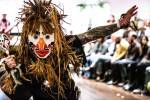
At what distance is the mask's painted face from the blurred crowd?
389 cm

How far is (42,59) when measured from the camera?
115 inches

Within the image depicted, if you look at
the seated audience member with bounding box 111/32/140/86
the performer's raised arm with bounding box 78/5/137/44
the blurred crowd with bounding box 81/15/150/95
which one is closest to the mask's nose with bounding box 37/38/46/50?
the performer's raised arm with bounding box 78/5/137/44

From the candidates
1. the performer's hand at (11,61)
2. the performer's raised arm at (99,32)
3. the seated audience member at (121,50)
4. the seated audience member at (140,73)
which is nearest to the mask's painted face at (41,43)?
the performer's hand at (11,61)

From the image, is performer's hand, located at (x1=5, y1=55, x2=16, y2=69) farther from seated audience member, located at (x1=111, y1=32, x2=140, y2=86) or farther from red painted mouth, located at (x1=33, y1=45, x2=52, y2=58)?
seated audience member, located at (x1=111, y1=32, x2=140, y2=86)

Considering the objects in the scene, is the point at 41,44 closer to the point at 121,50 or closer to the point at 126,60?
the point at 126,60

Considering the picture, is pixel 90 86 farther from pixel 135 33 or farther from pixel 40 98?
pixel 40 98

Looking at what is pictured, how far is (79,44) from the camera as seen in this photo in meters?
3.13

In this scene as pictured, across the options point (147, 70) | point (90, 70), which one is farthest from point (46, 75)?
point (90, 70)

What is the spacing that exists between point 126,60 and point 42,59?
543 centimetres

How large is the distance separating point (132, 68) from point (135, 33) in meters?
0.60

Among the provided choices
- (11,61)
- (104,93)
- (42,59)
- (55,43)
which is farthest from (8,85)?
(104,93)

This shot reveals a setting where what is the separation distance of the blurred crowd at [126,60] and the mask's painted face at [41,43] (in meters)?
3.89

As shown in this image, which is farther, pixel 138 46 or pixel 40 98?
pixel 138 46

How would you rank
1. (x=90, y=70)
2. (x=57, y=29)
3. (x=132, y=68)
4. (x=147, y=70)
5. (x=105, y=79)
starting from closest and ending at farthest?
1. (x=57, y=29)
2. (x=147, y=70)
3. (x=132, y=68)
4. (x=105, y=79)
5. (x=90, y=70)
